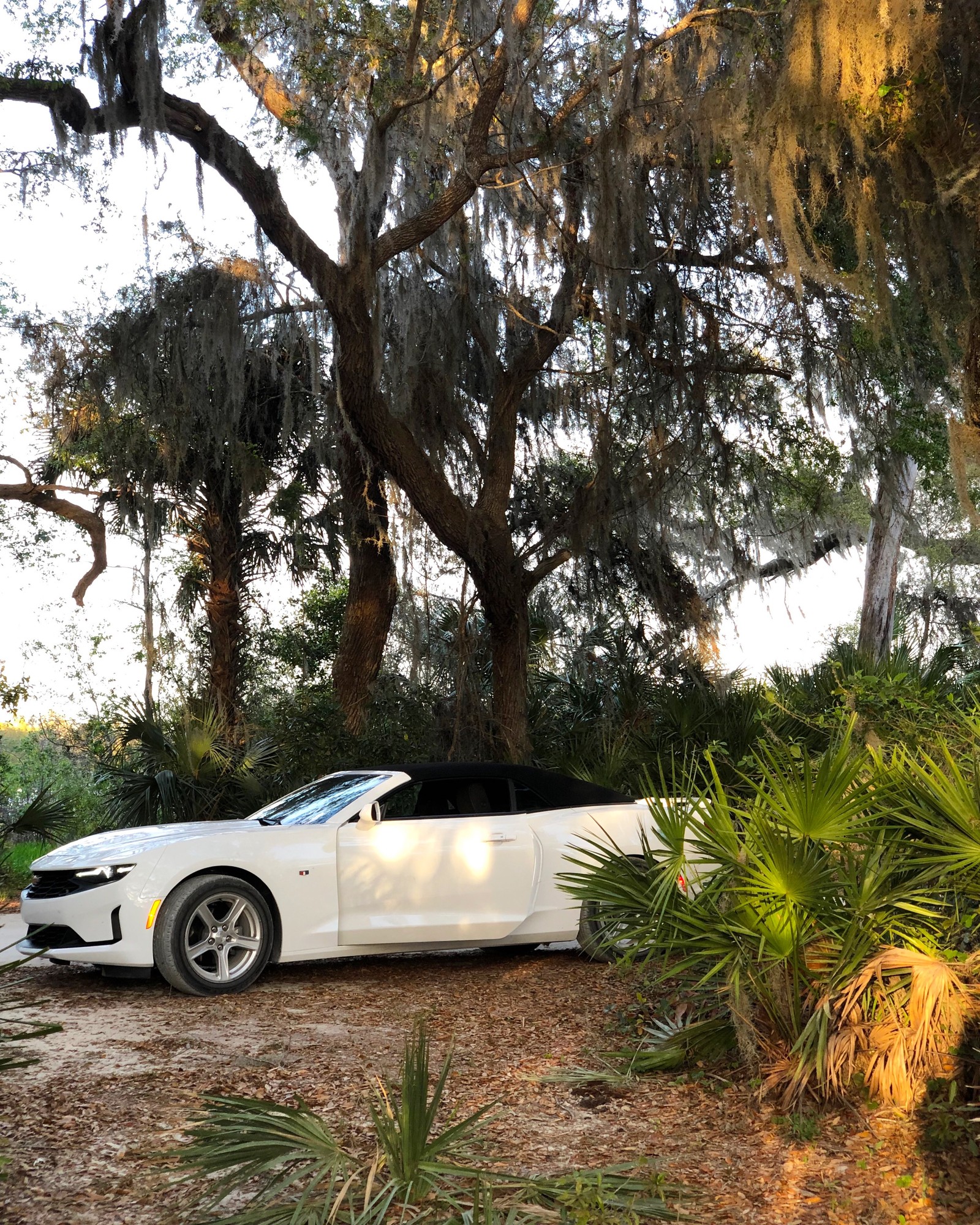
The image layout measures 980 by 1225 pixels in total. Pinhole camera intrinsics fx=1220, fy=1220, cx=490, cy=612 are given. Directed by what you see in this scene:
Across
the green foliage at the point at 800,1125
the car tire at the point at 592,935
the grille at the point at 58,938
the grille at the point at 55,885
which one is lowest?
the green foliage at the point at 800,1125

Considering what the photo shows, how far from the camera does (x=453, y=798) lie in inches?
323

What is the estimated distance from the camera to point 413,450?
40.5 ft

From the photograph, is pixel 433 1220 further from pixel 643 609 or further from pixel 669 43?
pixel 643 609

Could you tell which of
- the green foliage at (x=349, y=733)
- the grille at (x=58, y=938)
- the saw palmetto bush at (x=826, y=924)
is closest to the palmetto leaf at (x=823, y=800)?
the saw palmetto bush at (x=826, y=924)

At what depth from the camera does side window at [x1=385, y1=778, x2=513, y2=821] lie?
804 centimetres

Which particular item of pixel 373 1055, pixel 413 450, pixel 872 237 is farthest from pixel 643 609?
pixel 373 1055

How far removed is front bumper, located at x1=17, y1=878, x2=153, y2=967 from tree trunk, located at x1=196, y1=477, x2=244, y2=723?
375 inches

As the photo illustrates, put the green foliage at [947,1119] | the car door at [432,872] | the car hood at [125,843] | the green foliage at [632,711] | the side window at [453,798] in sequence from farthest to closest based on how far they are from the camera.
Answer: the green foliage at [632,711], the side window at [453,798], the car door at [432,872], the car hood at [125,843], the green foliage at [947,1119]

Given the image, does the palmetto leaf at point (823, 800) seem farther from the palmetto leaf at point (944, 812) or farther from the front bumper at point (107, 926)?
the front bumper at point (107, 926)

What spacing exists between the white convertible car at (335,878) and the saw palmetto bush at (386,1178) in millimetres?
2918

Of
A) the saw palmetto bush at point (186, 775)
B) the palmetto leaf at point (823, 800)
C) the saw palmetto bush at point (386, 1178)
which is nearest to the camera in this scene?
the saw palmetto bush at point (386, 1178)

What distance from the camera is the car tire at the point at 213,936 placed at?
6977 mm

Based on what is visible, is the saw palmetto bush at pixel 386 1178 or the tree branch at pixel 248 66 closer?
the saw palmetto bush at pixel 386 1178

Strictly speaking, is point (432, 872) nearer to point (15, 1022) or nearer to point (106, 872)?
point (106, 872)
